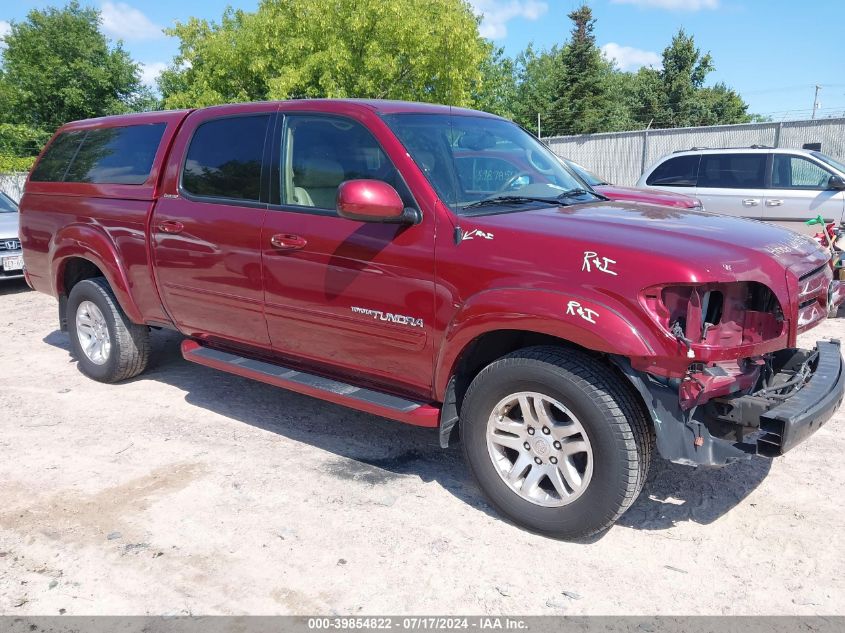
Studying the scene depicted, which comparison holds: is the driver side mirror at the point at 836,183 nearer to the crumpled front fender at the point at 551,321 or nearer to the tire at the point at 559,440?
the tire at the point at 559,440

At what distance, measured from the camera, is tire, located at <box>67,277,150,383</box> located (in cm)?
550

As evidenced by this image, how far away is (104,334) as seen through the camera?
570 centimetres

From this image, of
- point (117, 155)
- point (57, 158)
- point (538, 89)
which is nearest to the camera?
point (117, 155)

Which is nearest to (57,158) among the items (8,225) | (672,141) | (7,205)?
(8,225)

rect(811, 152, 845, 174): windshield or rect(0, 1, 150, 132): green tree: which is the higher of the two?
rect(0, 1, 150, 132): green tree

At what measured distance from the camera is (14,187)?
76.4ft

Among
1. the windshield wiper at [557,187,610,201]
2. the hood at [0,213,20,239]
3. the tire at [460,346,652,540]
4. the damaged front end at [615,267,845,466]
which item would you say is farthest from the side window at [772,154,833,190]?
the hood at [0,213,20,239]

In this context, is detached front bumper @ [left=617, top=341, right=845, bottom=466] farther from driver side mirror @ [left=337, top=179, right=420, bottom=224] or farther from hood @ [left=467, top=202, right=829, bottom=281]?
driver side mirror @ [left=337, top=179, right=420, bottom=224]

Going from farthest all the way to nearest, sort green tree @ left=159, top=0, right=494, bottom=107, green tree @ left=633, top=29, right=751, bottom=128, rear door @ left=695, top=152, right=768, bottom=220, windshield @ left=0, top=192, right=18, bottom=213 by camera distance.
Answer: green tree @ left=633, top=29, right=751, bottom=128 → green tree @ left=159, top=0, right=494, bottom=107 → windshield @ left=0, top=192, right=18, bottom=213 → rear door @ left=695, top=152, right=768, bottom=220

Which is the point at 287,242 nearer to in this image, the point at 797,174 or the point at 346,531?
the point at 346,531

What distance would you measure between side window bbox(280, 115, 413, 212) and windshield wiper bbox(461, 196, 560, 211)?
1.25ft

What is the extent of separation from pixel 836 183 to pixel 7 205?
12.6 m

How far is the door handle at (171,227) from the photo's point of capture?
15.2ft

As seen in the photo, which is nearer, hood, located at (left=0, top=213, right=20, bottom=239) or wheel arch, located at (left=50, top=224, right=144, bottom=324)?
wheel arch, located at (left=50, top=224, right=144, bottom=324)
